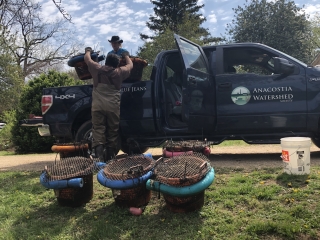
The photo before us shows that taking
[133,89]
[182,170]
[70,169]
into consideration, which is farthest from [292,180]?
[133,89]

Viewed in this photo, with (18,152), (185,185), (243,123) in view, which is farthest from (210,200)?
(18,152)

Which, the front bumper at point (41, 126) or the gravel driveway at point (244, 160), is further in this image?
the front bumper at point (41, 126)

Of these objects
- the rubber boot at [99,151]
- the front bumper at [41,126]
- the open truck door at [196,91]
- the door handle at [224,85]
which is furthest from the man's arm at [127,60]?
the front bumper at [41,126]

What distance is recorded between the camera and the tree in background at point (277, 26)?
23.5 metres

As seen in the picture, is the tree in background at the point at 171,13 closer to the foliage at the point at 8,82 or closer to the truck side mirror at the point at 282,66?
the foliage at the point at 8,82

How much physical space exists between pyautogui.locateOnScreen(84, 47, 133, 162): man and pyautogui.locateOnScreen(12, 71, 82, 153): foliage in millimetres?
5966

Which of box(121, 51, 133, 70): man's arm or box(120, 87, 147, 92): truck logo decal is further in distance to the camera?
box(120, 87, 147, 92): truck logo decal

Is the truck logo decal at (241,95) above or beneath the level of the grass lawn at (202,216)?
above

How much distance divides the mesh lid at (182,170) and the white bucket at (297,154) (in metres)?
1.21

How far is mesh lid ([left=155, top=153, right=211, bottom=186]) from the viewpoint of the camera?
3.32 meters

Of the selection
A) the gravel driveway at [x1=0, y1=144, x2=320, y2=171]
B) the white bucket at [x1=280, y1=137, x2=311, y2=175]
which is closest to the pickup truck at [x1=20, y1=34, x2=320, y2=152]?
the gravel driveway at [x1=0, y1=144, x2=320, y2=171]

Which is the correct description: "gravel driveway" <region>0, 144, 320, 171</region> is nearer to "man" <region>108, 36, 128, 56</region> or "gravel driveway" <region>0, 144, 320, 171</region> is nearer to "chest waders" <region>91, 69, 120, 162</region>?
"chest waders" <region>91, 69, 120, 162</region>

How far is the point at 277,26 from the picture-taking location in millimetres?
23562

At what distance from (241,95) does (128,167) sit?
9.58 feet
